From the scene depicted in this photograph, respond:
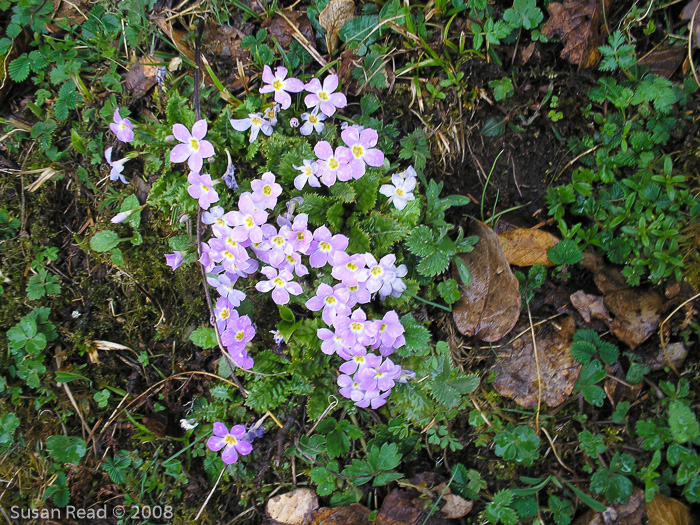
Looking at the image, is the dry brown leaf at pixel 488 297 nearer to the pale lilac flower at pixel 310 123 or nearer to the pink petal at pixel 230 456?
the pale lilac flower at pixel 310 123

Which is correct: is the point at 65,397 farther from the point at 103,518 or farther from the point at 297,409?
the point at 297,409

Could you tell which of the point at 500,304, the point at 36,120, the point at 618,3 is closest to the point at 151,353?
the point at 36,120

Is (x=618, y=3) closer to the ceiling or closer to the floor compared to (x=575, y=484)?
closer to the ceiling

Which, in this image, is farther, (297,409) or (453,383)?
Result: (297,409)

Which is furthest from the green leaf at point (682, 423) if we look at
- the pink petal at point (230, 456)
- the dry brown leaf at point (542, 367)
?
the pink petal at point (230, 456)

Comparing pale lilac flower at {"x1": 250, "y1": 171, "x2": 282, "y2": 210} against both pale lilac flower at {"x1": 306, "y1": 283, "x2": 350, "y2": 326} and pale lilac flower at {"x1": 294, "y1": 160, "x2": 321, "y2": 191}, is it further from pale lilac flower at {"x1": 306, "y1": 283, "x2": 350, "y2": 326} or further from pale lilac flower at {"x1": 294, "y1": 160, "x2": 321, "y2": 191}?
pale lilac flower at {"x1": 306, "y1": 283, "x2": 350, "y2": 326}

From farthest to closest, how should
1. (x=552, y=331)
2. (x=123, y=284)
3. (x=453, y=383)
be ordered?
(x=123, y=284) < (x=552, y=331) < (x=453, y=383)

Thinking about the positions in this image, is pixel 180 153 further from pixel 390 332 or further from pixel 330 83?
pixel 390 332

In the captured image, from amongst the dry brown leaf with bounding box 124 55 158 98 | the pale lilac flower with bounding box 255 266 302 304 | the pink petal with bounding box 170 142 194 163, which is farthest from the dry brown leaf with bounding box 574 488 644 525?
the dry brown leaf with bounding box 124 55 158 98
